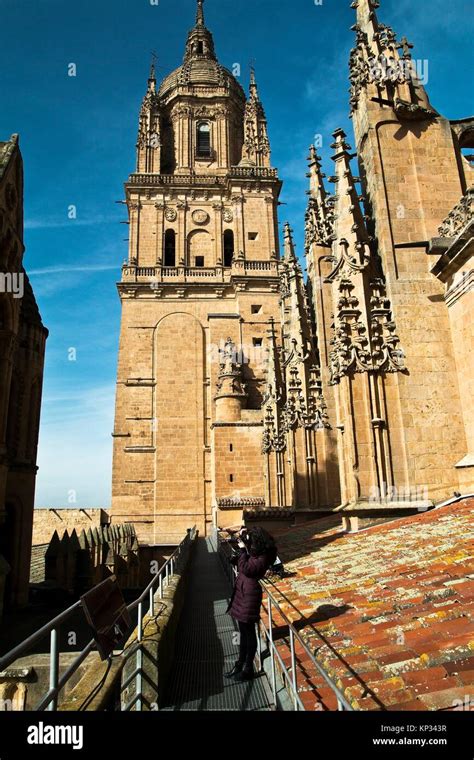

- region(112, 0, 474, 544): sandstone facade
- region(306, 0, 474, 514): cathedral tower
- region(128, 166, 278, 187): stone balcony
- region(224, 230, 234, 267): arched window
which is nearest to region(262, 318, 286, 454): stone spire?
region(112, 0, 474, 544): sandstone facade

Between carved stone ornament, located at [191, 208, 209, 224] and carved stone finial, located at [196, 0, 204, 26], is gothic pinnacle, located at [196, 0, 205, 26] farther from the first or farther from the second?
carved stone ornament, located at [191, 208, 209, 224]

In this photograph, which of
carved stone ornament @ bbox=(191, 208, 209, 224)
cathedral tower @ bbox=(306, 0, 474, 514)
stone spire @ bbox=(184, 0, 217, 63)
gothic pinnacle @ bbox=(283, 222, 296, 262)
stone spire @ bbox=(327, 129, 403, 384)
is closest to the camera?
cathedral tower @ bbox=(306, 0, 474, 514)

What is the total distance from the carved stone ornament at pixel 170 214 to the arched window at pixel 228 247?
382 centimetres

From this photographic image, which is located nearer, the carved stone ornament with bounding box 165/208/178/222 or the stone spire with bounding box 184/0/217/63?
the carved stone ornament with bounding box 165/208/178/222

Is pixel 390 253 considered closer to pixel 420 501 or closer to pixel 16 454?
pixel 420 501

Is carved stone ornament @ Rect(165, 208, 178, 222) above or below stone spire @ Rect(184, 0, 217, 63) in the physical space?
below

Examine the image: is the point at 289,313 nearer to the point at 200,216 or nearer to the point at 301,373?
the point at 301,373

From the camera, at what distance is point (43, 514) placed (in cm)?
4350

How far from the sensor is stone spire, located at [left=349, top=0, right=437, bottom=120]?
11672 mm

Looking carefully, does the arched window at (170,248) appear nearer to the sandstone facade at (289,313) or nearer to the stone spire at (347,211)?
the sandstone facade at (289,313)

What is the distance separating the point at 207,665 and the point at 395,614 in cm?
250

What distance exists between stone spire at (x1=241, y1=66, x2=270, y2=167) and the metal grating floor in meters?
35.5
